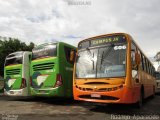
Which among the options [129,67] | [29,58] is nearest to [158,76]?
[29,58]

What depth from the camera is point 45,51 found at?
1138 cm

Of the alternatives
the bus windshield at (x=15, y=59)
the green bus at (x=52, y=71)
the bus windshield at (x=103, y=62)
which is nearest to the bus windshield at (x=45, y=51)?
the green bus at (x=52, y=71)

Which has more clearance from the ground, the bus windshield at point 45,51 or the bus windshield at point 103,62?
the bus windshield at point 45,51

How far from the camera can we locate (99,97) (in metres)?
7.98

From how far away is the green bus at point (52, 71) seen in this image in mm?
10594

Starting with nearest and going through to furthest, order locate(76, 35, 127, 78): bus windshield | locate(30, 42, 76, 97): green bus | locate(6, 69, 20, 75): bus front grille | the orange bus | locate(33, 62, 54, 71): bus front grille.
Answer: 1. the orange bus
2. locate(76, 35, 127, 78): bus windshield
3. locate(30, 42, 76, 97): green bus
4. locate(33, 62, 54, 71): bus front grille
5. locate(6, 69, 20, 75): bus front grille

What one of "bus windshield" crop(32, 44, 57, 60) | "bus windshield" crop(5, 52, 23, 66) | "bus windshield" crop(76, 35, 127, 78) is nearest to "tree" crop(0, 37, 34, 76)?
"bus windshield" crop(5, 52, 23, 66)

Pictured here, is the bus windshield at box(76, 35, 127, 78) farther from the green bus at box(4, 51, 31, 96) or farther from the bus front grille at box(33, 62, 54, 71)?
the green bus at box(4, 51, 31, 96)

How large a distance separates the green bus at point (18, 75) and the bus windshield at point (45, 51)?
3.62 feet

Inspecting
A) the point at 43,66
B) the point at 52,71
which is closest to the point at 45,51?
the point at 43,66

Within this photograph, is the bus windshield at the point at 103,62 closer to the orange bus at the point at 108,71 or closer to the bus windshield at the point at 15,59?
the orange bus at the point at 108,71

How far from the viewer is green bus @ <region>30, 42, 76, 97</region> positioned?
10594 millimetres

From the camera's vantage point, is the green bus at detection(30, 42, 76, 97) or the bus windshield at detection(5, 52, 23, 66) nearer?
the green bus at detection(30, 42, 76, 97)

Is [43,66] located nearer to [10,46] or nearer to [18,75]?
[18,75]
